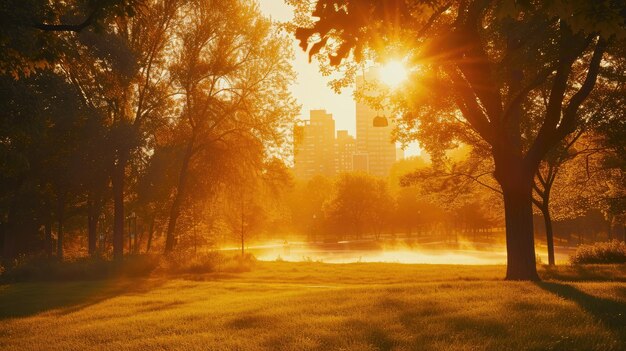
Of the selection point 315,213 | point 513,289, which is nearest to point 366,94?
point 513,289

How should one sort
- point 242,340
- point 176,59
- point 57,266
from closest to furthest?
point 242,340 → point 57,266 → point 176,59

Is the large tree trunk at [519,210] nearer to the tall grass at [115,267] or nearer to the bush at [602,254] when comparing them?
the bush at [602,254]

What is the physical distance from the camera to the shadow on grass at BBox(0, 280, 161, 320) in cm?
1552

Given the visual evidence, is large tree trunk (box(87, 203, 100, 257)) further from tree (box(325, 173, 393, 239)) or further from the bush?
tree (box(325, 173, 393, 239))

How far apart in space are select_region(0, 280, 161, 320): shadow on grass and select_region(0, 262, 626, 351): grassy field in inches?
5.2

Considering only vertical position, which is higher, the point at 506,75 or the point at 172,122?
the point at 172,122

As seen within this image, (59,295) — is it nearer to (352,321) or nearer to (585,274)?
(352,321)

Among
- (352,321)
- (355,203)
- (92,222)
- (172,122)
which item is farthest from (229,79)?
(355,203)

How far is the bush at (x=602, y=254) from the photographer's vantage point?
3070 cm

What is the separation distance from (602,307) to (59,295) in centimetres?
1674

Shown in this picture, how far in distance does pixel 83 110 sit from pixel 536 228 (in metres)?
83.9

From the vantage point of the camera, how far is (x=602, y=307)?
9.42 meters

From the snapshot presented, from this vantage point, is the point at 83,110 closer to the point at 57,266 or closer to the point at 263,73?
Answer: the point at 57,266

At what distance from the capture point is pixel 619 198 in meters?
30.9
